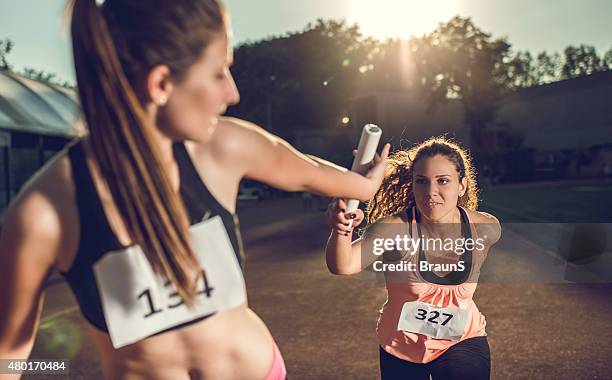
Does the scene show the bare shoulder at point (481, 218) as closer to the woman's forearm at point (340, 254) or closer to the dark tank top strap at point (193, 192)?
the woman's forearm at point (340, 254)

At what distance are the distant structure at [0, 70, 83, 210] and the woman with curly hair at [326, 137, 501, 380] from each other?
13.8 metres

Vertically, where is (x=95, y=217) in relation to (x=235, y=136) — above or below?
below

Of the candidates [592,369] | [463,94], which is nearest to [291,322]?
[592,369]

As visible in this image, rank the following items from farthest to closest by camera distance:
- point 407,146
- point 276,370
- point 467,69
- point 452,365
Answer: point 467,69 → point 407,146 → point 452,365 → point 276,370

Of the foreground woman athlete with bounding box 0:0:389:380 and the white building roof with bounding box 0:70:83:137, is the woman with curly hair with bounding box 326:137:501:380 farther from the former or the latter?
the white building roof with bounding box 0:70:83:137

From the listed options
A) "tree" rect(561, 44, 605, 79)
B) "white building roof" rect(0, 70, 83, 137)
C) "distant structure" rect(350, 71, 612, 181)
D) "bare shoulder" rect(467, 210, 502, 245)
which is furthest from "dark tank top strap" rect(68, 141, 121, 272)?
"tree" rect(561, 44, 605, 79)

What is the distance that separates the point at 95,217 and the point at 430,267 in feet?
5.98

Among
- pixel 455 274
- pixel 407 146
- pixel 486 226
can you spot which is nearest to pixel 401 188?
pixel 486 226

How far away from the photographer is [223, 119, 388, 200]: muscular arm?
1546 mm

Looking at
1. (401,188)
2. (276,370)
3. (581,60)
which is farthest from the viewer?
(581,60)

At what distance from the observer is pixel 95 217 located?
1312 mm

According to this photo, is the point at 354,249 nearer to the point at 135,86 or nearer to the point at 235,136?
the point at 235,136

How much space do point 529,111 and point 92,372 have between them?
167ft

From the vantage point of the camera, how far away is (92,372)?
5.07 metres
